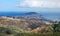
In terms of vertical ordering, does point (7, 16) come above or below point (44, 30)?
above

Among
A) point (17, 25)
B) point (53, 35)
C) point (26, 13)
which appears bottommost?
point (53, 35)

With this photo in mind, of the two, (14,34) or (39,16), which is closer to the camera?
(14,34)

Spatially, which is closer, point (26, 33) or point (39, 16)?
point (26, 33)

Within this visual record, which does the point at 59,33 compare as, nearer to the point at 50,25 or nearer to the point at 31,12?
the point at 50,25

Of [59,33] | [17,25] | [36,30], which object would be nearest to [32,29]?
[36,30]

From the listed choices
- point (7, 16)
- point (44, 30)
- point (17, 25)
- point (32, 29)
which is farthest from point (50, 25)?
point (7, 16)

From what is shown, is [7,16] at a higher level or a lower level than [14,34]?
higher

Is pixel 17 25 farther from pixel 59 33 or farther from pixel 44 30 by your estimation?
pixel 59 33

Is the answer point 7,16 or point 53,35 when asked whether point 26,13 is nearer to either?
point 7,16

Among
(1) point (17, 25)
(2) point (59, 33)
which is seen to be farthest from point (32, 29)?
(2) point (59, 33)
